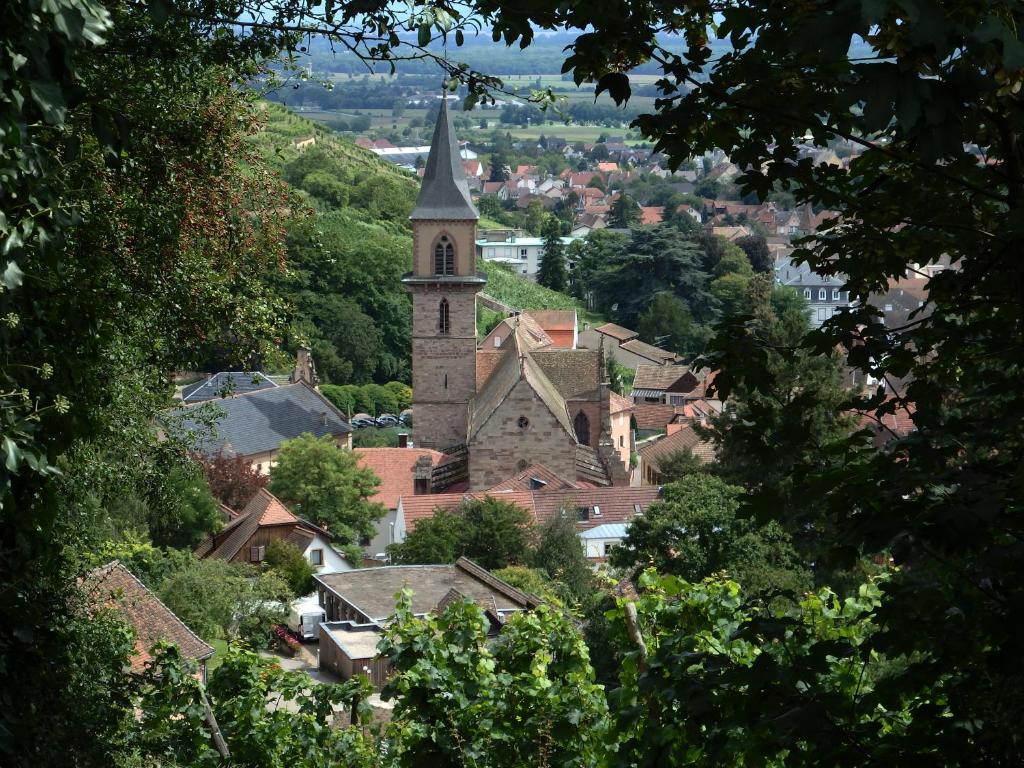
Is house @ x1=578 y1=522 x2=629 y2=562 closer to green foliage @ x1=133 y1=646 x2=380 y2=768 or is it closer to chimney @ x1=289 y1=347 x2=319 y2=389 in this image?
chimney @ x1=289 y1=347 x2=319 y2=389

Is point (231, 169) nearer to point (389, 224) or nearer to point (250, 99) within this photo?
point (250, 99)

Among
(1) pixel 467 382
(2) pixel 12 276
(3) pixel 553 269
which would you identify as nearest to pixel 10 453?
(2) pixel 12 276

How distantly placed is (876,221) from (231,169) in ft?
16.1

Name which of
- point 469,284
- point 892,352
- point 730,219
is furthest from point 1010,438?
point 730,219

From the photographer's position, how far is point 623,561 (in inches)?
942

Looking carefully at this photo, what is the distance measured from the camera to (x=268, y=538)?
31.4m

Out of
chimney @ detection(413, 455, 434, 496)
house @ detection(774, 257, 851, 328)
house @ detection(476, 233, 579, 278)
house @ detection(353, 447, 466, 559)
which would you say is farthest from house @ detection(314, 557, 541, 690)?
house @ detection(476, 233, 579, 278)

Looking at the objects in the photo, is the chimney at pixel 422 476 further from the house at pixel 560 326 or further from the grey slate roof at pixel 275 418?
the house at pixel 560 326

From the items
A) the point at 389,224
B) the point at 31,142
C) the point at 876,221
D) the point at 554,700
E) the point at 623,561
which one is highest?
the point at 31,142

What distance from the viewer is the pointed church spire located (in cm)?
3878

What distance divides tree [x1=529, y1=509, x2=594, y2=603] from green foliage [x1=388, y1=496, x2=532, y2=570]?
0.61 meters

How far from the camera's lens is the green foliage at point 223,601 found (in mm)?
21656

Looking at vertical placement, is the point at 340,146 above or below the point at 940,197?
below

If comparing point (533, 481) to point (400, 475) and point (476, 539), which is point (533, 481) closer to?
point (400, 475)
